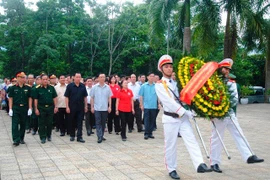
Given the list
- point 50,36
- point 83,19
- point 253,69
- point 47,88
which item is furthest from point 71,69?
point 47,88

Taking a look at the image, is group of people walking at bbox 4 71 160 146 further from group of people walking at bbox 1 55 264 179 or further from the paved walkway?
the paved walkway

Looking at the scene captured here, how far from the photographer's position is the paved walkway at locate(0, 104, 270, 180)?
5.45 m

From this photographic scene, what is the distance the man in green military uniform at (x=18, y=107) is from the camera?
320 inches

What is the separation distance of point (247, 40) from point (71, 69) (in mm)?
19535

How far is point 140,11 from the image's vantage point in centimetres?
3394

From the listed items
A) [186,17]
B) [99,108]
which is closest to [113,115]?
[99,108]

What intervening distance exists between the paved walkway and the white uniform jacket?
3.55 ft

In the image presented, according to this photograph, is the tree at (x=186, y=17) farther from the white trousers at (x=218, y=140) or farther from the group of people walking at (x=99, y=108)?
the white trousers at (x=218, y=140)

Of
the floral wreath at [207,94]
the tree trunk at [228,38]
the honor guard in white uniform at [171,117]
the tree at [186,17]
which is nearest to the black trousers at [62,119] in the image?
the honor guard in white uniform at [171,117]

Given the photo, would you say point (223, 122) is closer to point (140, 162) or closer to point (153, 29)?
point (140, 162)

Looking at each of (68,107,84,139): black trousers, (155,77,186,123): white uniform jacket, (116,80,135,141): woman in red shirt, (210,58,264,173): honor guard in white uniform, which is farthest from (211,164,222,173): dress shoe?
(68,107,84,139): black trousers

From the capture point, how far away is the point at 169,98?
5.09 meters

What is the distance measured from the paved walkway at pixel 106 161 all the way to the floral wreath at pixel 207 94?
→ 1.09 m

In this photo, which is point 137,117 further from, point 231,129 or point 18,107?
point 231,129
